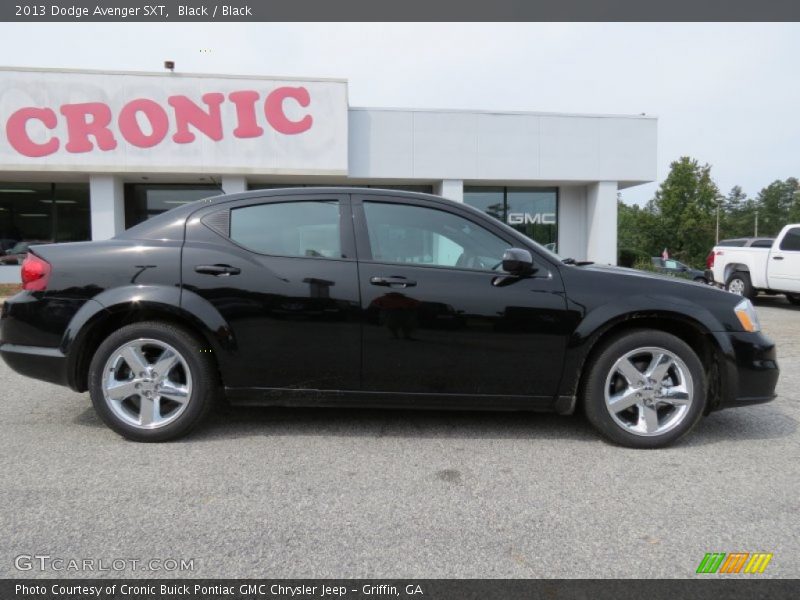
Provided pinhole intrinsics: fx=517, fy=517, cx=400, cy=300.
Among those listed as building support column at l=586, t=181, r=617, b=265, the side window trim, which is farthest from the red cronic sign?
the side window trim

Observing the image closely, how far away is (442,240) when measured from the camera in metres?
3.53

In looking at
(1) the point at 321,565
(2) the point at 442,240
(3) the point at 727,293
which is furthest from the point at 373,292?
(3) the point at 727,293

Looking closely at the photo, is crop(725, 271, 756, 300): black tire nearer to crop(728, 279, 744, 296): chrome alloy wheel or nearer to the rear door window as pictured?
crop(728, 279, 744, 296): chrome alloy wheel

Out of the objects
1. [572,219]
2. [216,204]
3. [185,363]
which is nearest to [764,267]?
[572,219]

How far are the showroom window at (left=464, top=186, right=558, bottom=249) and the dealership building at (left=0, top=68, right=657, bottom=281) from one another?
4 centimetres

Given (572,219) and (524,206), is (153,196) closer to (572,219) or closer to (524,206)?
(524,206)

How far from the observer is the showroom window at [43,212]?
1572cm

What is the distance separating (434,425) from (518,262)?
134cm

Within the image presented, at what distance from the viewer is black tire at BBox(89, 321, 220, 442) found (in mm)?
3305

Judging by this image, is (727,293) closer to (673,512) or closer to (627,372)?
(627,372)

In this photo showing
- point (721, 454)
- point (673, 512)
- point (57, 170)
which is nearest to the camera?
point (673, 512)

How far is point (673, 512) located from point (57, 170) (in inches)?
627

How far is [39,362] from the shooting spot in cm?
334

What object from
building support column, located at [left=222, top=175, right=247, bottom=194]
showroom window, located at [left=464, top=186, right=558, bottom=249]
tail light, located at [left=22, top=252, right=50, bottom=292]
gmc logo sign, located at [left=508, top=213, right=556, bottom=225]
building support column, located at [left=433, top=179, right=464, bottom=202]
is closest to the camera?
tail light, located at [left=22, top=252, right=50, bottom=292]
